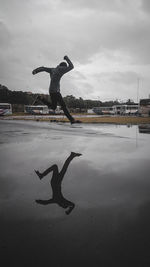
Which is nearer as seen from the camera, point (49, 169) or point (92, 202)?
point (92, 202)

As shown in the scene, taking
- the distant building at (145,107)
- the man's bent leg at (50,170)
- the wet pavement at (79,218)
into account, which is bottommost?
the wet pavement at (79,218)

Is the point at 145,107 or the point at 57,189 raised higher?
the point at 145,107

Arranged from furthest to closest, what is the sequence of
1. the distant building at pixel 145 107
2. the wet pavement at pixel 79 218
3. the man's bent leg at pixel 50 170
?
the distant building at pixel 145 107 < the man's bent leg at pixel 50 170 < the wet pavement at pixel 79 218

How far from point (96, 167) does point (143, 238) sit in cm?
157

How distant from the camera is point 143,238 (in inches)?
46.4

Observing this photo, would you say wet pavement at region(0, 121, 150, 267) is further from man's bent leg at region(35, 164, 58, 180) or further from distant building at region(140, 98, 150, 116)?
distant building at region(140, 98, 150, 116)

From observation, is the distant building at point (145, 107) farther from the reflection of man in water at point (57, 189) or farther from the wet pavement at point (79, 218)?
the reflection of man in water at point (57, 189)

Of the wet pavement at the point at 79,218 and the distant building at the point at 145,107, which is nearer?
the wet pavement at the point at 79,218

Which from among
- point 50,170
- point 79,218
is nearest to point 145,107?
point 50,170

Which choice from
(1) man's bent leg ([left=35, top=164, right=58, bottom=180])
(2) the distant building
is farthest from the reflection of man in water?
(2) the distant building

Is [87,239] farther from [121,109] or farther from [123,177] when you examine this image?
[121,109]

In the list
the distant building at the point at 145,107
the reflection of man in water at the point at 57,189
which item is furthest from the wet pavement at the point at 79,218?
the distant building at the point at 145,107

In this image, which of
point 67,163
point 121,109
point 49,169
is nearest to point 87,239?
point 49,169

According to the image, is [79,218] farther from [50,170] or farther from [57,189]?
[50,170]
